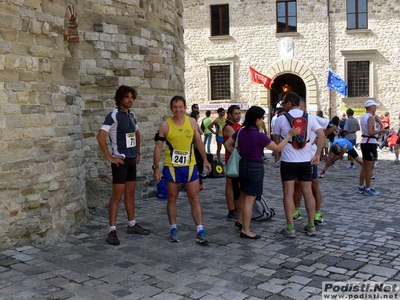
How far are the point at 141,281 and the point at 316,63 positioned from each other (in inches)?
824

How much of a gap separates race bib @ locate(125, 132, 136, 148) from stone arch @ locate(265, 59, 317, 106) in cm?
1868

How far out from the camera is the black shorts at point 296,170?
5699mm

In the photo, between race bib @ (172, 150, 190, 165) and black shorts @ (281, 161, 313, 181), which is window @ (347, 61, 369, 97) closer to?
black shorts @ (281, 161, 313, 181)

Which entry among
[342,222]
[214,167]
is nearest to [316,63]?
[214,167]

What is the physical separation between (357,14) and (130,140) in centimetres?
2067

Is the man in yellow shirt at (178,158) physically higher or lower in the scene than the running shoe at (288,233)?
higher

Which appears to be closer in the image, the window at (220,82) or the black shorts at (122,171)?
the black shorts at (122,171)

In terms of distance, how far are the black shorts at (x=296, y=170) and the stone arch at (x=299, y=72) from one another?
1833 centimetres

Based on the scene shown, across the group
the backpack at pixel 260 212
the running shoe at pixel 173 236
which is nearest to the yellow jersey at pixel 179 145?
the running shoe at pixel 173 236

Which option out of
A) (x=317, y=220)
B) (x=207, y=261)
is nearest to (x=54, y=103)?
(x=207, y=261)

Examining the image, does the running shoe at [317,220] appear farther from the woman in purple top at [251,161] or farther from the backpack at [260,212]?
the woman in purple top at [251,161]

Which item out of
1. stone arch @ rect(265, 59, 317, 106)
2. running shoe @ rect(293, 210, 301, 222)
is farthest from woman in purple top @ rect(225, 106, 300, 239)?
stone arch @ rect(265, 59, 317, 106)

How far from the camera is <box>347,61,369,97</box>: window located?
2330cm

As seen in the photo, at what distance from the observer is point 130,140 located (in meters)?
5.82
